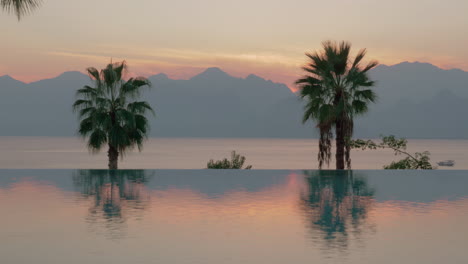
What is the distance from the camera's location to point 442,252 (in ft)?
28.3

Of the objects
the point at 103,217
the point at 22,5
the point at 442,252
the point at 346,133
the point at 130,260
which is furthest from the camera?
the point at 346,133

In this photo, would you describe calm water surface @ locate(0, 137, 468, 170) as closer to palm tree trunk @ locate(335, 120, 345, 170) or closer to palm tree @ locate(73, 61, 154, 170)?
palm tree @ locate(73, 61, 154, 170)

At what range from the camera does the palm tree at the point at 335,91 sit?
2441cm

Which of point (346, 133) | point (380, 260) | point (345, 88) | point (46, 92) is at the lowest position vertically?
point (380, 260)

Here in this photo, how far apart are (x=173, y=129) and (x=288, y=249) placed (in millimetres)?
191479

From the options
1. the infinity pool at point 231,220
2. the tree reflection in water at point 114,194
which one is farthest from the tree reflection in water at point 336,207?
the tree reflection in water at point 114,194

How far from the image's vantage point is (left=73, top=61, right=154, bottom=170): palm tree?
83.5ft

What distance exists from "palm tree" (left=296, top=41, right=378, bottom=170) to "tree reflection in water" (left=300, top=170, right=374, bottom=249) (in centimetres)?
403

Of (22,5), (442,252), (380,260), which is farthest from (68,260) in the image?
(22,5)

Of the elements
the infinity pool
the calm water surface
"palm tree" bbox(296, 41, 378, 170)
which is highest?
"palm tree" bbox(296, 41, 378, 170)

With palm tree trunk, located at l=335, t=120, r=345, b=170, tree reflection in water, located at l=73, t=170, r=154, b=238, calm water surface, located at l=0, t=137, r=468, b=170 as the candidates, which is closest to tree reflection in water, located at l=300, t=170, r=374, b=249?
tree reflection in water, located at l=73, t=170, r=154, b=238

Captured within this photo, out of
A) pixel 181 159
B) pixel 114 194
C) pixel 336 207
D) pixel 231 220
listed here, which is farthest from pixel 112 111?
pixel 181 159

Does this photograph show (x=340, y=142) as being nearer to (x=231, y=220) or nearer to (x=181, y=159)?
(x=231, y=220)

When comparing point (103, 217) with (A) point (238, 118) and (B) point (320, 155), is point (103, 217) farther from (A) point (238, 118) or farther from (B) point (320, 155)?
(A) point (238, 118)
